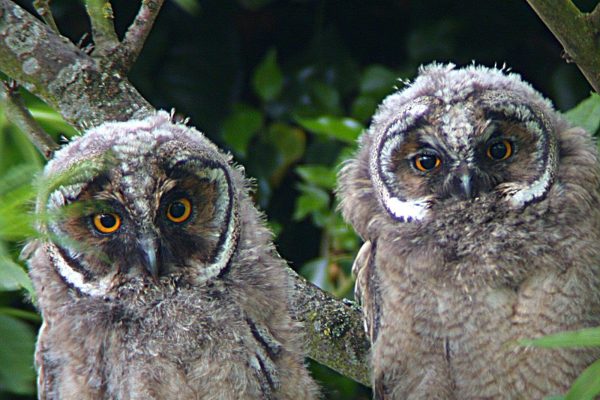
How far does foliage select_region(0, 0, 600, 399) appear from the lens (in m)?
Result: 4.54

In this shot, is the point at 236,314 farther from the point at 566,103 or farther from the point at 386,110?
the point at 566,103

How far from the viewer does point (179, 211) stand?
250 cm

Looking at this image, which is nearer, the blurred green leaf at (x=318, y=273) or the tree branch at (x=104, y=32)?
the tree branch at (x=104, y=32)

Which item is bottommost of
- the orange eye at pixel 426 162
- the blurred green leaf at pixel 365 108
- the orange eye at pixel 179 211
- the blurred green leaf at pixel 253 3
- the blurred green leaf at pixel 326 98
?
the orange eye at pixel 179 211

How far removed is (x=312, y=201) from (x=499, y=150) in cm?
139

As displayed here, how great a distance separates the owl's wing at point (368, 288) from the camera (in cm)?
295

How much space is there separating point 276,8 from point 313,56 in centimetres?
37

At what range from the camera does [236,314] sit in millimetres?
2555

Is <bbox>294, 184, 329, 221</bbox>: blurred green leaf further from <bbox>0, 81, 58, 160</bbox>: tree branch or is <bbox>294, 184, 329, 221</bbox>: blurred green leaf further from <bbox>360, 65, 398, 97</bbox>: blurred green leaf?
<bbox>0, 81, 58, 160</bbox>: tree branch

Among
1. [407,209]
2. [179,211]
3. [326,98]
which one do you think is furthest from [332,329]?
[326,98]

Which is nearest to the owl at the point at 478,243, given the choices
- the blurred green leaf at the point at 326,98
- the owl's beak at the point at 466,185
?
the owl's beak at the point at 466,185

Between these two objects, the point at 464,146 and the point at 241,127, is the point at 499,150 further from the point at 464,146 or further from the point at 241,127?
the point at 241,127

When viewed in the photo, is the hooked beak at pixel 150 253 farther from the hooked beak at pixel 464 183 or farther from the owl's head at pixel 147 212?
the hooked beak at pixel 464 183

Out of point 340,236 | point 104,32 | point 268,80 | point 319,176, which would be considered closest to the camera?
point 104,32
